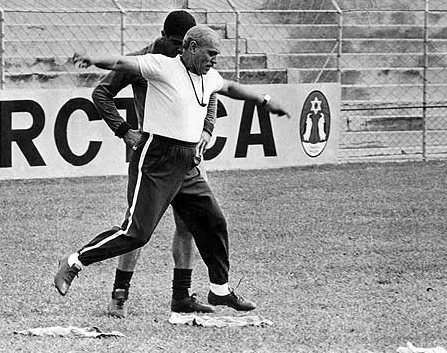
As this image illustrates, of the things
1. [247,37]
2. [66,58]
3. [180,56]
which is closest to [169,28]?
[180,56]

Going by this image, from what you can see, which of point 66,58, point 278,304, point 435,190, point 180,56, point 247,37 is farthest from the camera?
point 247,37

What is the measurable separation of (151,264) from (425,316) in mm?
2759

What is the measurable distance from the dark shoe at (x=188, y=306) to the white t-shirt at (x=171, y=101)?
111cm

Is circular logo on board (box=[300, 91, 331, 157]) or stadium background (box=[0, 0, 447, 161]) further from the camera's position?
stadium background (box=[0, 0, 447, 161])

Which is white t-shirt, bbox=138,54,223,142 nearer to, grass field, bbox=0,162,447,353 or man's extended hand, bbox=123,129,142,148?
man's extended hand, bbox=123,129,142,148

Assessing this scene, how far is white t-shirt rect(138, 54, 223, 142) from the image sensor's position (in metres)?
7.34

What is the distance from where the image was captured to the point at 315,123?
58.2 feet

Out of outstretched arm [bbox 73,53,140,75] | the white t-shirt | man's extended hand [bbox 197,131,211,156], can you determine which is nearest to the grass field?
man's extended hand [bbox 197,131,211,156]

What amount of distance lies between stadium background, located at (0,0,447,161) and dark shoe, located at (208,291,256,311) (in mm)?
10277

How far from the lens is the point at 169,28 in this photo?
7820 mm

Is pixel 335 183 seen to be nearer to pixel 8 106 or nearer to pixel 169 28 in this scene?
pixel 8 106

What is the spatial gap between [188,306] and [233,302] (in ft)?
1.04

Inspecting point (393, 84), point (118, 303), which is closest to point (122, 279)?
point (118, 303)

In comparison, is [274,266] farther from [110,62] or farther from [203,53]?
[110,62]
